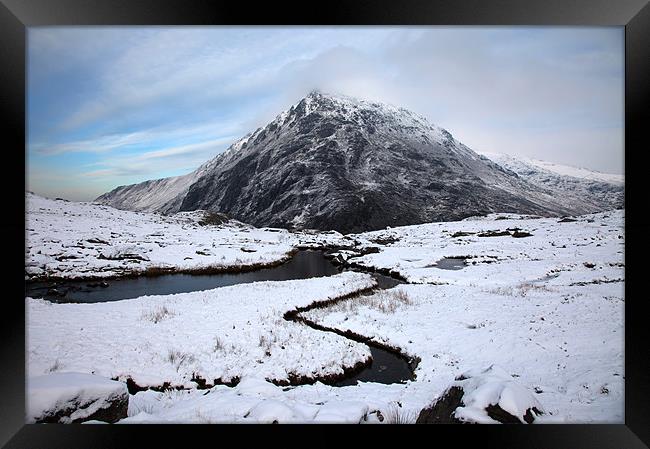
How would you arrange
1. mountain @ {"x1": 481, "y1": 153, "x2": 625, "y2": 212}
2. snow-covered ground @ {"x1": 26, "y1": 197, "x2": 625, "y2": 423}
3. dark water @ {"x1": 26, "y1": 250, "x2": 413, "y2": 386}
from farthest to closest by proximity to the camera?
mountain @ {"x1": 481, "y1": 153, "x2": 625, "y2": 212}
dark water @ {"x1": 26, "y1": 250, "x2": 413, "y2": 386}
snow-covered ground @ {"x1": 26, "y1": 197, "x2": 625, "y2": 423}

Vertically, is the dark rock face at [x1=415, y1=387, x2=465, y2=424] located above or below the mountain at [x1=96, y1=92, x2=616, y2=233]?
below

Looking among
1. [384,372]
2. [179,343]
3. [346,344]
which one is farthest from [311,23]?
[179,343]

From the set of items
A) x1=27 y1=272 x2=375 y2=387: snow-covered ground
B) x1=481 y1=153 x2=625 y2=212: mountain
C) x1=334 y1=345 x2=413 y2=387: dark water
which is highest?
x1=481 y1=153 x2=625 y2=212: mountain

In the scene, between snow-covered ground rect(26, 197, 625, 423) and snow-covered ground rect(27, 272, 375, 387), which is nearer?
snow-covered ground rect(26, 197, 625, 423)

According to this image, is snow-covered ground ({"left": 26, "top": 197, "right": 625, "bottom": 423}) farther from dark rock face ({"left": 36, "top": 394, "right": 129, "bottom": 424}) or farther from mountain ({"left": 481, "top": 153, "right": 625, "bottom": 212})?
mountain ({"left": 481, "top": 153, "right": 625, "bottom": 212})

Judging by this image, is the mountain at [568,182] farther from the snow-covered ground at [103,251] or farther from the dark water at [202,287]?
the snow-covered ground at [103,251]

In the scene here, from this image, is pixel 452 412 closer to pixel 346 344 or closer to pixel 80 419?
pixel 346 344

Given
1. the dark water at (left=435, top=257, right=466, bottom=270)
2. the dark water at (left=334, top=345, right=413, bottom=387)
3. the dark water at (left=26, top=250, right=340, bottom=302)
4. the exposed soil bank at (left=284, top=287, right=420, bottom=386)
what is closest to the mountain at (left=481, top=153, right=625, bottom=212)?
the dark water at (left=435, top=257, right=466, bottom=270)
